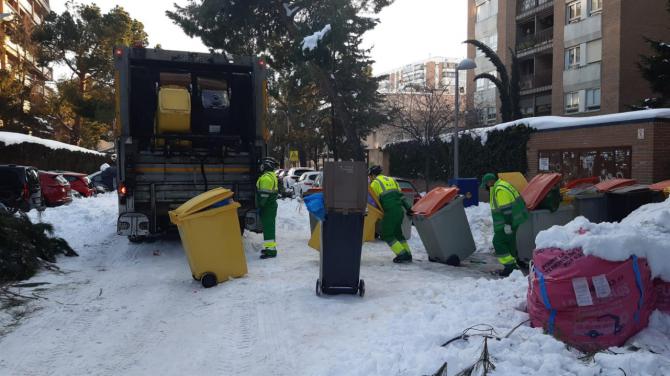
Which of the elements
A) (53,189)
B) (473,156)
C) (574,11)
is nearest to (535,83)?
(574,11)

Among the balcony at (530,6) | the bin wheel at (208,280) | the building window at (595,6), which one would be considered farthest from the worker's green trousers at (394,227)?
the balcony at (530,6)

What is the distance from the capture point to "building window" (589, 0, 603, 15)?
30913 mm

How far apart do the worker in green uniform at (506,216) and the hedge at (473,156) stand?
11770 millimetres

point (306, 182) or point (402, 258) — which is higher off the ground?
point (306, 182)

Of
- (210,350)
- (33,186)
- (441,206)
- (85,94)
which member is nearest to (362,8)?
(33,186)

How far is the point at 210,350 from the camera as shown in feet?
15.2

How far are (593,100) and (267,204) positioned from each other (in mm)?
28216

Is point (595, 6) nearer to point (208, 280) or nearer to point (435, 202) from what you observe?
point (435, 202)

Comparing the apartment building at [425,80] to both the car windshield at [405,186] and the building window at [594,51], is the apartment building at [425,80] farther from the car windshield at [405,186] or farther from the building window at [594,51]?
the car windshield at [405,186]

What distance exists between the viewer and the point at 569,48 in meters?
33.3

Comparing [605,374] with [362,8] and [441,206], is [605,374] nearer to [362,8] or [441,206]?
[441,206]

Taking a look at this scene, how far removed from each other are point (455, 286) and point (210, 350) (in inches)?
110

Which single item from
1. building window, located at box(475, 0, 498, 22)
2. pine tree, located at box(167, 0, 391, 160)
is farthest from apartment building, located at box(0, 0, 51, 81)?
building window, located at box(475, 0, 498, 22)

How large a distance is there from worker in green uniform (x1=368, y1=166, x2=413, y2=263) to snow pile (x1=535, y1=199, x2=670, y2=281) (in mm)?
4073
